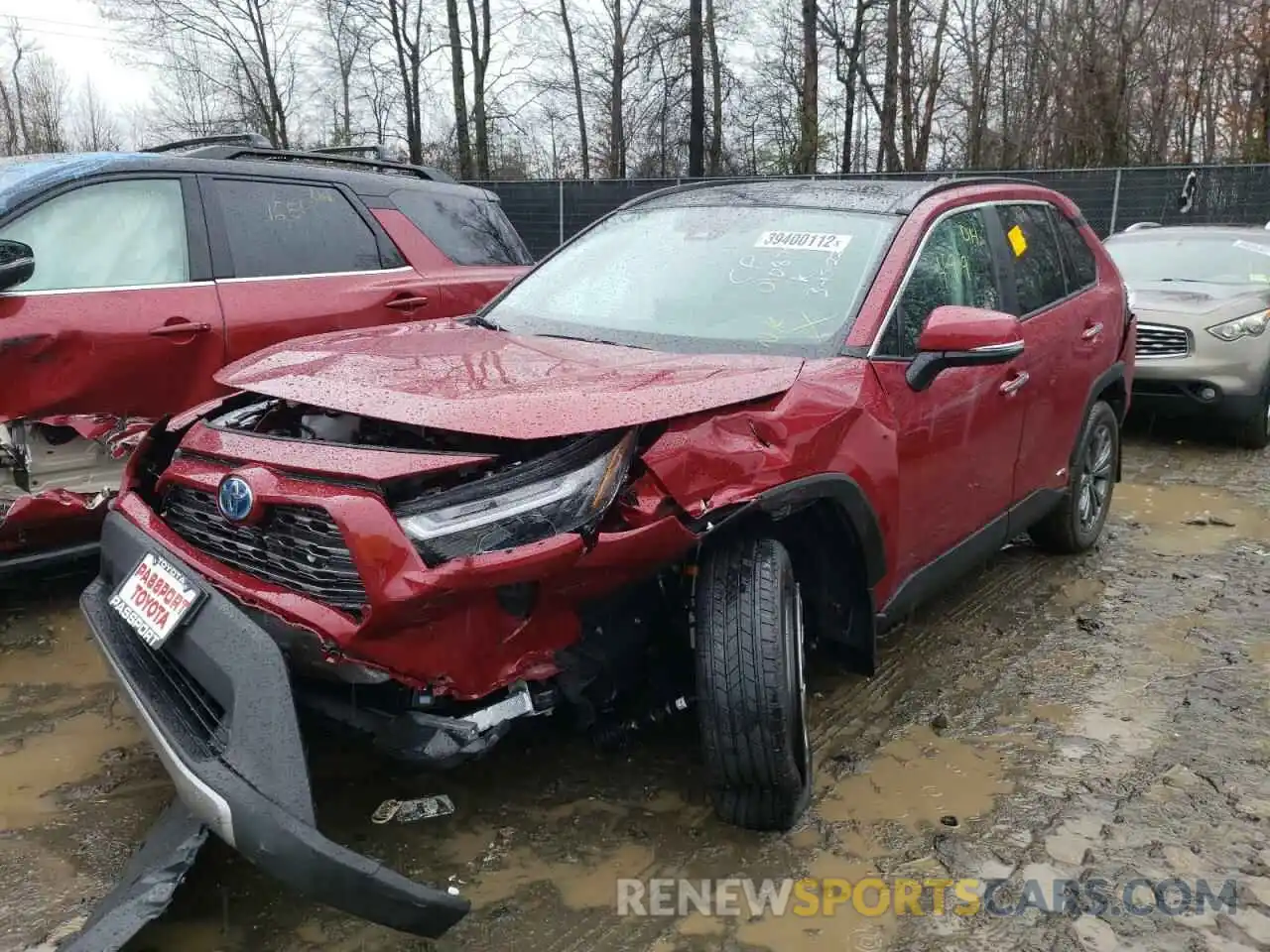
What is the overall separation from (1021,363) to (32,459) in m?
3.70

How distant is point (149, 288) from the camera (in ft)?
13.3

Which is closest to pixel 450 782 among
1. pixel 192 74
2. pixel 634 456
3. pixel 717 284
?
pixel 634 456

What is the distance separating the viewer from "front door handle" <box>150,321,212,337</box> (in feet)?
13.1

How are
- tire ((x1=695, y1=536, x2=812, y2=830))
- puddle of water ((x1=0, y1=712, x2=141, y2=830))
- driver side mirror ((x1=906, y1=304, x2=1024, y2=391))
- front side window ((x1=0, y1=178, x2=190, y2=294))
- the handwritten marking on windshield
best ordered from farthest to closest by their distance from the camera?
1. front side window ((x1=0, y1=178, x2=190, y2=294))
2. the handwritten marking on windshield
3. driver side mirror ((x1=906, y1=304, x2=1024, y2=391))
4. puddle of water ((x1=0, y1=712, x2=141, y2=830))
5. tire ((x1=695, y1=536, x2=812, y2=830))

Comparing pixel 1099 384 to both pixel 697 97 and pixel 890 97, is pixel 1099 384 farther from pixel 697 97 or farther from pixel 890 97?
pixel 890 97

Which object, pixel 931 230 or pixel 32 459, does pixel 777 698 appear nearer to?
pixel 931 230

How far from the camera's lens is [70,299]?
12.5 feet

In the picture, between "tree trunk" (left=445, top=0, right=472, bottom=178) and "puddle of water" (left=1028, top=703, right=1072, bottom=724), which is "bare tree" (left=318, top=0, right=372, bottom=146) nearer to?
"tree trunk" (left=445, top=0, right=472, bottom=178)

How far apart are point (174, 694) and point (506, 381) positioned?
1.07 m

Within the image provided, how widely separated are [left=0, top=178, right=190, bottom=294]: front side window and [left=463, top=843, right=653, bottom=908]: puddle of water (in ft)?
9.16

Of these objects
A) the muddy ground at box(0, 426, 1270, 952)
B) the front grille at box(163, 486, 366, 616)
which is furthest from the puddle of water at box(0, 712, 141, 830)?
the front grille at box(163, 486, 366, 616)

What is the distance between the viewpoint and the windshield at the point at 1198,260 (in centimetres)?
784

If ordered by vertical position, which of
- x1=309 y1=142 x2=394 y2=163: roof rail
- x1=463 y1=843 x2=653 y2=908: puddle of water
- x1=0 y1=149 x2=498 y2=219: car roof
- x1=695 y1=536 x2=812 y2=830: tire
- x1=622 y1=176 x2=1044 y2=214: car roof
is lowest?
x1=463 y1=843 x2=653 y2=908: puddle of water

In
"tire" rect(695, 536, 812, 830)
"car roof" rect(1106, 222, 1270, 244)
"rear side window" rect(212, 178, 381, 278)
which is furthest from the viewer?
"car roof" rect(1106, 222, 1270, 244)
